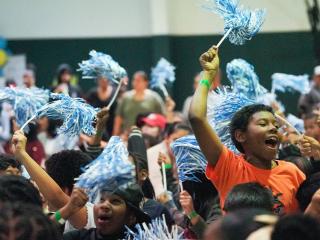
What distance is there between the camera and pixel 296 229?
3148 millimetres

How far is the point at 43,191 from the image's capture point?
15.5ft

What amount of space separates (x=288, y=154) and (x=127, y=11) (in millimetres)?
9481

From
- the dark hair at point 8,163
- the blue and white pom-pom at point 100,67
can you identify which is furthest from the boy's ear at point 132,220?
the blue and white pom-pom at point 100,67

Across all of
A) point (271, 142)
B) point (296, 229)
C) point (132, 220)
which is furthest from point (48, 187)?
point (296, 229)

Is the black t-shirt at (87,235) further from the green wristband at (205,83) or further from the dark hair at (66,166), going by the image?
the green wristband at (205,83)

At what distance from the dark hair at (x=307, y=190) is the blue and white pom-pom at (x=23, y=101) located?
1.95 metres

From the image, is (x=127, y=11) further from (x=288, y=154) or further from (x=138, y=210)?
(x=138, y=210)

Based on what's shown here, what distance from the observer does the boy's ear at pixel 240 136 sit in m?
4.94

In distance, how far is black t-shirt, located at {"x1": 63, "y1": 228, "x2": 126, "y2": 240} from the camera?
4.47m

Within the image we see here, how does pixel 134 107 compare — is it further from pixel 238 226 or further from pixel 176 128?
pixel 238 226

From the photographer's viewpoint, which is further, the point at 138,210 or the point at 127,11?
the point at 127,11

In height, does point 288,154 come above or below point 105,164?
below

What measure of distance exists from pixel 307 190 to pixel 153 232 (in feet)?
2.53

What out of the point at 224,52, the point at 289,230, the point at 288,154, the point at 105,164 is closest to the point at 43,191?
the point at 105,164
